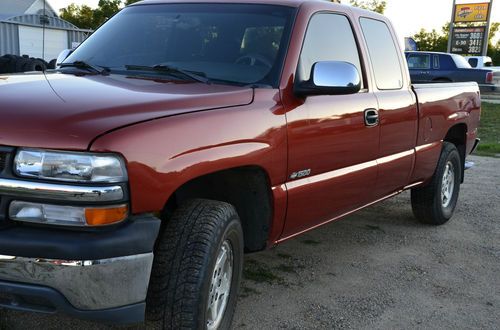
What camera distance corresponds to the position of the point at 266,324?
347 cm

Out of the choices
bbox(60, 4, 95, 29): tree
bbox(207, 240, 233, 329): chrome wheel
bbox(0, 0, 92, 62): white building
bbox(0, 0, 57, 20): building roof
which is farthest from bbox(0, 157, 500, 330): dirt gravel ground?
bbox(60, 4, 95, 29): tree

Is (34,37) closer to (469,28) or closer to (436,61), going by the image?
(436,61)

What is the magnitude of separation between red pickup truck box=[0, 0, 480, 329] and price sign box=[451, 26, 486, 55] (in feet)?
91.7

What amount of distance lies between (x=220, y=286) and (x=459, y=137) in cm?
404

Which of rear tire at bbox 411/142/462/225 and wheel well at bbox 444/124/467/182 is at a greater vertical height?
wheel well at bbox 444/124/467/182

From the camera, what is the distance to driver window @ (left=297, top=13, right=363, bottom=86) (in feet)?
12.3

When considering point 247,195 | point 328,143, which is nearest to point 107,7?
point 328,143

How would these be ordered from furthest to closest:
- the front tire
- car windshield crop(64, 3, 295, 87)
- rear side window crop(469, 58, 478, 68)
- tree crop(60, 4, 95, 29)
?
tree crop(60, 4, 95, 29), rear side window crop(469, 58, 478, 68), car windshield crop(64, 3, 295, 87), the front tire

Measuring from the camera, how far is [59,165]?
2.28 metres

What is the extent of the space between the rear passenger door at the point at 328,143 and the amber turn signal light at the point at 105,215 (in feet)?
4.06

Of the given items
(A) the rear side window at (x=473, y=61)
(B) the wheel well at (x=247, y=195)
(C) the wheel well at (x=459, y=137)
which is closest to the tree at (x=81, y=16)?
(A) the rear side window at (x=473, y=61)

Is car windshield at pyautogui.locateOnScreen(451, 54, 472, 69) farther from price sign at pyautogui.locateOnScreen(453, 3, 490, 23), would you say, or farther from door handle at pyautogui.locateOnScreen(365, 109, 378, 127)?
door handle at pyautogui.locateOnScreen(365, 109, 378, 127)

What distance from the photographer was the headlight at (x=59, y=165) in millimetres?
2281

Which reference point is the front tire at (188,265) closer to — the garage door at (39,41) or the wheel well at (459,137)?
the wheel well at (459,137)
